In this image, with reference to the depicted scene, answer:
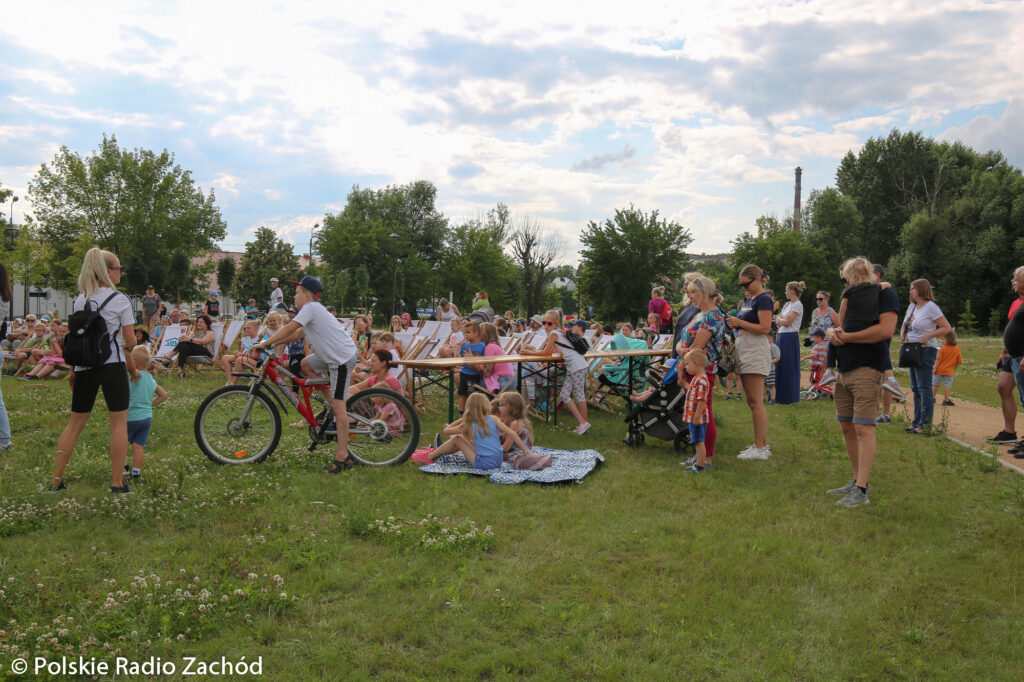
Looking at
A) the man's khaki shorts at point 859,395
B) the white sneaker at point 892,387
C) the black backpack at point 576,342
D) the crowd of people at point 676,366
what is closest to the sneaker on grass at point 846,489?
the crowd of people at point 676,366

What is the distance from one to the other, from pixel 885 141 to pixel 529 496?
190 ft

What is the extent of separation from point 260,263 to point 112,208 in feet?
70.8

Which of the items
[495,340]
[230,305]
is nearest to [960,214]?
[495,340]

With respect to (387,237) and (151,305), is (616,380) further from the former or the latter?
(387,237)

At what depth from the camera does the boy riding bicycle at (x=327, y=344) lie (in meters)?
5.72

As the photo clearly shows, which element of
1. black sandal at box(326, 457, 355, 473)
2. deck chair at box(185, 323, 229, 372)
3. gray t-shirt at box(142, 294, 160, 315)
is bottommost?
black sandal at box(326, 457, 355, 473)

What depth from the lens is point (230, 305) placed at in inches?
3108

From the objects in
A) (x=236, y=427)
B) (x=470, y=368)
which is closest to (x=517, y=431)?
(x=470, y=368)

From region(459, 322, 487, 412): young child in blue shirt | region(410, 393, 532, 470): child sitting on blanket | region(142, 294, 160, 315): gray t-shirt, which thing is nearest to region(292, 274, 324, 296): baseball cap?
region(410, 393, 532, 470): child sitting on blanket

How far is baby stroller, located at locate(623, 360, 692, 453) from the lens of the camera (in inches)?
273

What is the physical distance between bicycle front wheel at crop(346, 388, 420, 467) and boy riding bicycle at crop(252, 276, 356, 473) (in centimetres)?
14

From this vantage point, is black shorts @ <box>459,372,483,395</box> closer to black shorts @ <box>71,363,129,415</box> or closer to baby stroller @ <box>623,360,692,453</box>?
baby stroller @ <box>623,360,692,453</box>

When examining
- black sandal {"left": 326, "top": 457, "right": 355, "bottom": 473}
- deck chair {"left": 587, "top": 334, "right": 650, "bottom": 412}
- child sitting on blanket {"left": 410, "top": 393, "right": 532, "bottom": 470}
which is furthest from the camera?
deck chair {"left": 587, "top": 334, "right": 650, "bottom": 412}

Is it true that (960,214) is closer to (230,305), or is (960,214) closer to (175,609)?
(175,609)
